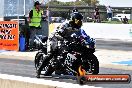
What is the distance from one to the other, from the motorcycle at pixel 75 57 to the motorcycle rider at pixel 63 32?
120 mm

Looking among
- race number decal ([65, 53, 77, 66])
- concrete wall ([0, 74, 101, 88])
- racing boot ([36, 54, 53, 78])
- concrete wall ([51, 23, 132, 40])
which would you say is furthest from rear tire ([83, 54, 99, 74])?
concrete wall ([51, 23, 132, 40])

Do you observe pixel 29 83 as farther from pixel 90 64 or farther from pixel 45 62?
pixel 45 62

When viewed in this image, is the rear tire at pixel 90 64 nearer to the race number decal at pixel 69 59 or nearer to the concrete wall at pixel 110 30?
the race number decal at pixel 69 59

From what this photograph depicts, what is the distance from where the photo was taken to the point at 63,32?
10477 millimetres

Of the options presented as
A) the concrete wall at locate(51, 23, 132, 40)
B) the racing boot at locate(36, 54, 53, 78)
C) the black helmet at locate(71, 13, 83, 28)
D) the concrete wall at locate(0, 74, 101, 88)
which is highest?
the black helmet at locate(71, 13, 83, 28)

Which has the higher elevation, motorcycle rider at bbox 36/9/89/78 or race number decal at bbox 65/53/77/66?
motorcycle rider at bbox 36/9/89/78

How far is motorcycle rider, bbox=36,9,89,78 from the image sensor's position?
10.4 meters

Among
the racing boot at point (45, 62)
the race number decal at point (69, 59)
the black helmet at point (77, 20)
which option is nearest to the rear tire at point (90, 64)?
the race number decal at point (69, 59)

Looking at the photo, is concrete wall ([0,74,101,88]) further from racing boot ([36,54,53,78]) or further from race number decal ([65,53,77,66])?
racing boot ([36,54,53,78])

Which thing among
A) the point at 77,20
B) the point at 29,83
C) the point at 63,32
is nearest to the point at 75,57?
the point at 63,32

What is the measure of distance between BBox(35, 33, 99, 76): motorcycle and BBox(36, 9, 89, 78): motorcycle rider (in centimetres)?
12

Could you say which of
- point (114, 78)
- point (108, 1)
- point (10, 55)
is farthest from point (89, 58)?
point (108, 1)

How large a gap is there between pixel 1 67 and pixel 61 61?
3949 millimetres

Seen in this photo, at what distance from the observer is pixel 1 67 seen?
45.7ft
